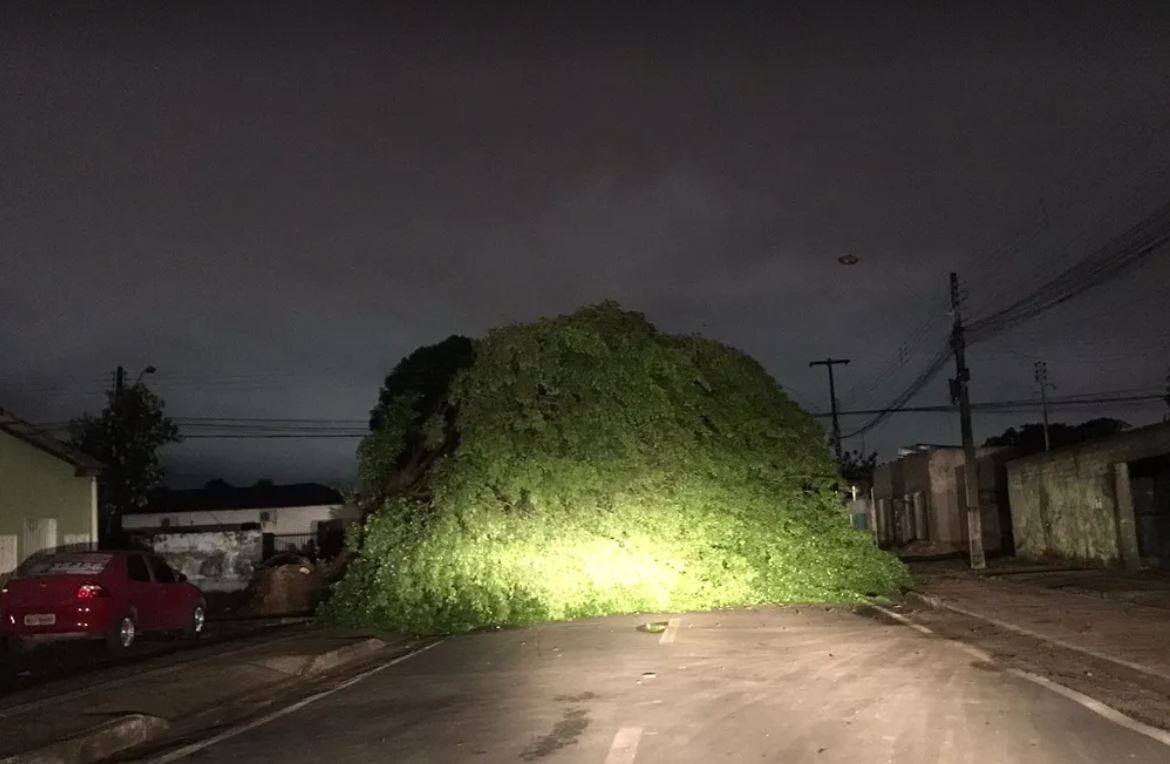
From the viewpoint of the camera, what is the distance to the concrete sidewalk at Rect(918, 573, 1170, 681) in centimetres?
1268

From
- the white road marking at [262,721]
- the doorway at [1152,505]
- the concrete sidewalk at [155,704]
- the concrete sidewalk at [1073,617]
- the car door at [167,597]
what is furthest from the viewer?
the doorway at [1152,505]

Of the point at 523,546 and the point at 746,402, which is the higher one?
the point at 746,402

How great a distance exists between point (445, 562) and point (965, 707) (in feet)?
35.7

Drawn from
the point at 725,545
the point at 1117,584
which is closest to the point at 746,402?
the point at 725,545

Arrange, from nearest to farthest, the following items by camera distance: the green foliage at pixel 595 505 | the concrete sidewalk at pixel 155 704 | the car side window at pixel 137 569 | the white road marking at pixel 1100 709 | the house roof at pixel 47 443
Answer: the white road marking at pixel 1100 709
the concrete sidewalk at pixel 155 704
the car side window at pixel 137 569
the green foliage at pixel 595 505
the house roof at pixel 47 443

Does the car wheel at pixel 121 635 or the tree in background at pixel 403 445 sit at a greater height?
the tree in background at pixel 403 445

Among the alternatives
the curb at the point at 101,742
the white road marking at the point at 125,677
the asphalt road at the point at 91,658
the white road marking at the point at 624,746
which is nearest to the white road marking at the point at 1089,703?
the white road marking at the point at 624,746

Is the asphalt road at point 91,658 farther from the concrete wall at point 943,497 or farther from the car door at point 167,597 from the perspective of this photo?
the concrete wall at point 943,497

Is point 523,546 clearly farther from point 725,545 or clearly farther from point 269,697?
point 269,697

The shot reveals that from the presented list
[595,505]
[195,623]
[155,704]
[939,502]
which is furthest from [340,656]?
[939,502]

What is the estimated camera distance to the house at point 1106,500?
26.0 m

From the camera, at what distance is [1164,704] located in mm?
9609

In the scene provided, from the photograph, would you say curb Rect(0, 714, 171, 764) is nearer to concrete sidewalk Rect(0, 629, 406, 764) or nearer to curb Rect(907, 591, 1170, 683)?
concrete sidewalk Rect(0, 629, 406, 764)

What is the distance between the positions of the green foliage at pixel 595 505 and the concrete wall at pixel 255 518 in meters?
25.9
